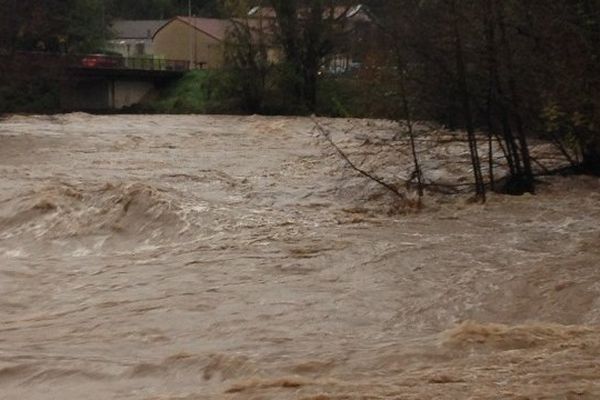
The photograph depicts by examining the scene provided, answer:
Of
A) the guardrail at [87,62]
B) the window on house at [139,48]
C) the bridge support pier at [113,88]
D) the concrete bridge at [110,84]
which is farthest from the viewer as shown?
the window on house at [139,48]

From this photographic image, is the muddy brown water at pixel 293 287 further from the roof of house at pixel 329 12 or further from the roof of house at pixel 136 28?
the roof of house at pixel 136 28

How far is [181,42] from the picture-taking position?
81.4 m

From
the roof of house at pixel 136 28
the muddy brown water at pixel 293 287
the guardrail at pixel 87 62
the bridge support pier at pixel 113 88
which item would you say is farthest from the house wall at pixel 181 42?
the muddy brown water at pixel 293 287

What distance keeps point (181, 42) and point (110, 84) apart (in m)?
23.4

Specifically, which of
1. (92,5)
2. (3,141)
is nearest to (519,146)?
(3,141)

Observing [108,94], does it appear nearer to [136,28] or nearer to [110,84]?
[110,84]

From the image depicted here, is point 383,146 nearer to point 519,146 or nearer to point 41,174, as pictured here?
point 519,146

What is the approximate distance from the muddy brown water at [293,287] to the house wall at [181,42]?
57321mm

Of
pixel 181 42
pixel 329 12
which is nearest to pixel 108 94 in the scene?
pixel 329 12

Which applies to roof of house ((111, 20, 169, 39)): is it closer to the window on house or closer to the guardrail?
the window on house

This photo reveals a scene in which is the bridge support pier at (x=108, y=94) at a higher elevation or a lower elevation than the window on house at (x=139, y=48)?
lower

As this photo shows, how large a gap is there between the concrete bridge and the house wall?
15.4 metres

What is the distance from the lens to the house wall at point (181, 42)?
78812mm

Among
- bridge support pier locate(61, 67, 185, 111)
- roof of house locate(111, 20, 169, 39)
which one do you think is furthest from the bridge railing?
roof of house locate(111, 20, 169, 39)
